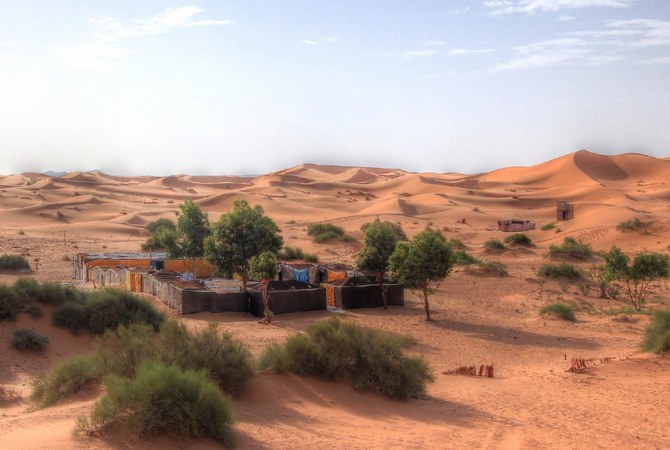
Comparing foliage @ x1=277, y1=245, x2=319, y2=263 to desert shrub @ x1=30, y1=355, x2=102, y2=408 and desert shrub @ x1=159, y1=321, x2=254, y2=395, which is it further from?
desert shrub @ x1=30, y1=355, x2=102, y2=408

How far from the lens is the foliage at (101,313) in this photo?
643 inches

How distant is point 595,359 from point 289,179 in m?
88.0

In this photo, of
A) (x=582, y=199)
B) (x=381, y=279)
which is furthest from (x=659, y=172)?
(x=381, y=279)

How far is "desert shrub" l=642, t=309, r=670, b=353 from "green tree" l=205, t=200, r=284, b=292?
38.7ft

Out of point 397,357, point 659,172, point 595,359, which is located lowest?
point 595,359

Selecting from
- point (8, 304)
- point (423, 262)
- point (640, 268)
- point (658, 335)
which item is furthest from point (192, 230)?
point (658, 335)

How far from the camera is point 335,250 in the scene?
39.3 m

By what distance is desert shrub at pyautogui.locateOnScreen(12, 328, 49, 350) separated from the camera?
47.7ft

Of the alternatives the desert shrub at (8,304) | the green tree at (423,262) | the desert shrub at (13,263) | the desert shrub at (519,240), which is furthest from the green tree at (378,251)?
the desert shrub at (519,240)

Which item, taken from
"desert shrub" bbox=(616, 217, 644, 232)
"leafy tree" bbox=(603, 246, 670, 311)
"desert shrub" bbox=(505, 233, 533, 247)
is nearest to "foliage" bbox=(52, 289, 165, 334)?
"leafy tree" bbox=(603, 246, 670, 311)

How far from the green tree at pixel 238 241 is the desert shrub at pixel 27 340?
7.94 meters

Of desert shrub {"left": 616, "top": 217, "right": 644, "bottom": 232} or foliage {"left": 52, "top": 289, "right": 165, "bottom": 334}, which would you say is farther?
desert shrub {"left": 616, "top": 217, "right": 644, "bottom": 232}

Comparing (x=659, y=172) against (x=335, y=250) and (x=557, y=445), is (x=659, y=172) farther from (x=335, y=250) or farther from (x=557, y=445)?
(x=557, y=445)

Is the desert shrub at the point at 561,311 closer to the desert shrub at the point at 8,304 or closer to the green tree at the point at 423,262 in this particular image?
the green tree at the point at 423,262
